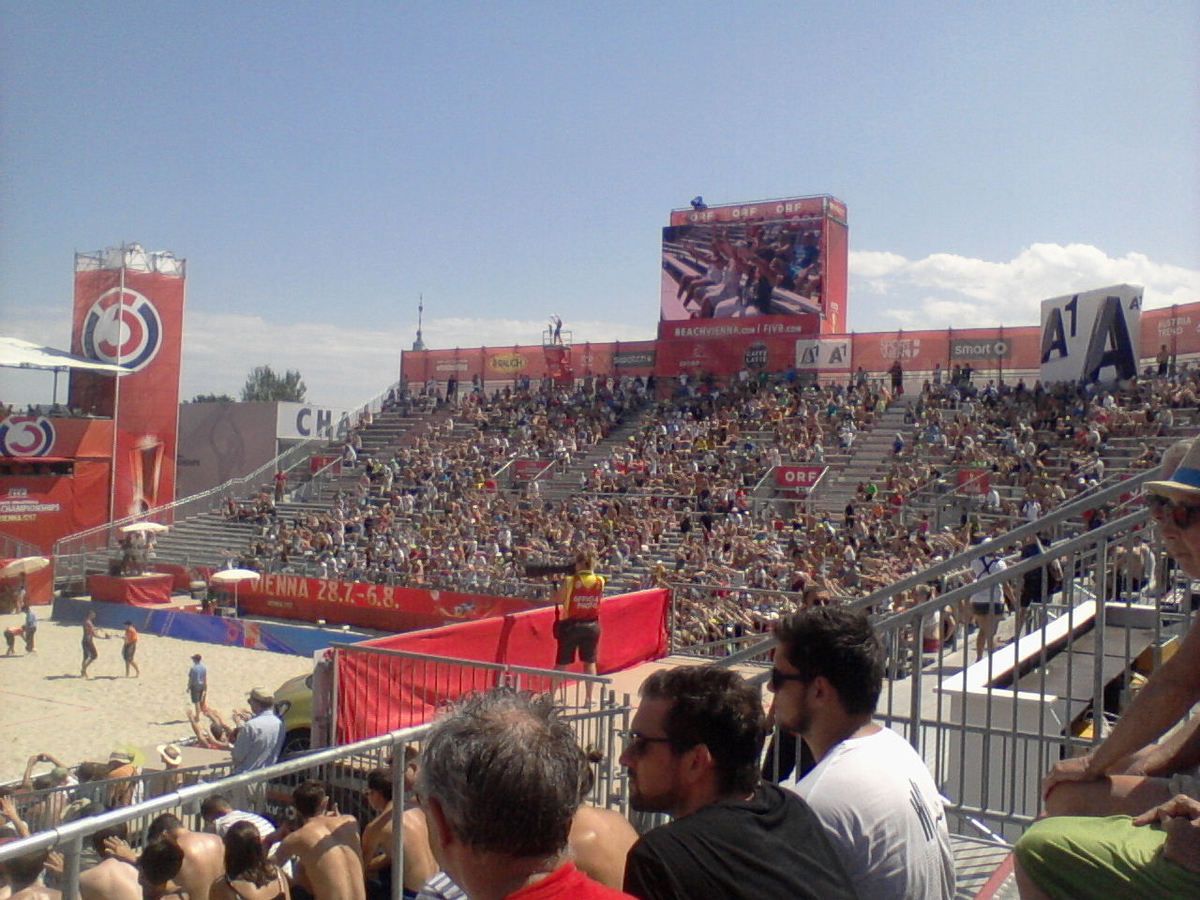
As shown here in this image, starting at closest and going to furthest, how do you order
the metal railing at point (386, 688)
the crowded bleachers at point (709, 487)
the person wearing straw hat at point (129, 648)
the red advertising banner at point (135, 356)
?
the metal railing at point (386, 688)
the person wearing straw hat at point (129, 648)
the crowded bleachers at point (709, 487)
the red advertising banner at point (135, 356)

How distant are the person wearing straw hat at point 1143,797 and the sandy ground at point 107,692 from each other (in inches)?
454

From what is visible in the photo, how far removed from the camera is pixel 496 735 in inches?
72.6

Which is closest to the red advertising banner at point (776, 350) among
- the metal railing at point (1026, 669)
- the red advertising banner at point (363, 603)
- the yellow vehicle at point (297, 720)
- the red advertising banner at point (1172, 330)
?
the red advertising banner at point (1172, 330)

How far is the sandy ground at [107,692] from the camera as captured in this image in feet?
46.2

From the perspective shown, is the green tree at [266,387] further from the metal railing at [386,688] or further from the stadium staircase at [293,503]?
the metal railing at [386,688]

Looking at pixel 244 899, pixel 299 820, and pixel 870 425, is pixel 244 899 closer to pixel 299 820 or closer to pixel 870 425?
pixel 299 820

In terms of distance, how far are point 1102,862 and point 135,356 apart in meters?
38.6

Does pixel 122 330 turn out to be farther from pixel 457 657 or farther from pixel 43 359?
pixel 457 657

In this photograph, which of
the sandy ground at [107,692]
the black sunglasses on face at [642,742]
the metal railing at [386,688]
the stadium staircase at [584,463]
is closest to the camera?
the black sunglasses on face at [642,742]

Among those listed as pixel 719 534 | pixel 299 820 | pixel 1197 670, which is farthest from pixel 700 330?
pixel 1197 670

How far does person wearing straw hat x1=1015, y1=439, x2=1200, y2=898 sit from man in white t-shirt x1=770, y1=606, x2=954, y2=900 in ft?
1.15

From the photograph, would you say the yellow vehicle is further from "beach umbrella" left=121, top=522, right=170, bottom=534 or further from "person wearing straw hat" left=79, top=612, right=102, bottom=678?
"beach umbrella" left=121, top=522, right=170, bottom=534

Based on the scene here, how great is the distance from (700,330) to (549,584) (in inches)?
651

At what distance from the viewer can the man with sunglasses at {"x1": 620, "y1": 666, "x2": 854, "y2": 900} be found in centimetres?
197
